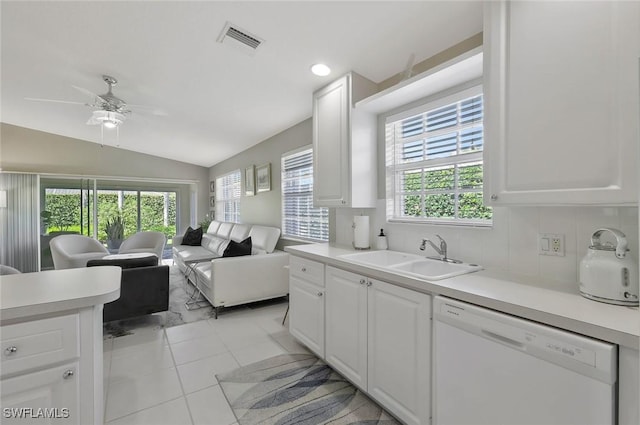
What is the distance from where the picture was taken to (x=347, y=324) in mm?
1935

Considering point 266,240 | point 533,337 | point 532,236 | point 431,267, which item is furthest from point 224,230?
point 533,337

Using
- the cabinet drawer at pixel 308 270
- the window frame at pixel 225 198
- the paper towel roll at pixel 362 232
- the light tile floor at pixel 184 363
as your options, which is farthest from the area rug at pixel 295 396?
the window frame at pixel 225 198

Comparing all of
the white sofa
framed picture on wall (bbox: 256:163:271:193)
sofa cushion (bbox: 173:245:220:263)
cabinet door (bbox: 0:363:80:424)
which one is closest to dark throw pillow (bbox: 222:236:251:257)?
the white sofa

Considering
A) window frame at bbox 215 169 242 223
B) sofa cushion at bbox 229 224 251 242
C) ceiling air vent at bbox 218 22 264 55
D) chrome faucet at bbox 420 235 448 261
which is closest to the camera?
chrome faucet at bbox 420 235 448 261

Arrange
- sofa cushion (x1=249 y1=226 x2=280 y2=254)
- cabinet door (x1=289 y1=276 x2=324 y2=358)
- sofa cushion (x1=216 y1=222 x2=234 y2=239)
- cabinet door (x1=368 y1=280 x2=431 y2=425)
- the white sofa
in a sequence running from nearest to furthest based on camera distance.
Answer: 1. cabinet door (x1=368 y1=280 x2=431 y2=425)
2. cabinet door (x1=289 y1=276 x2=324 y2=358)
3. the white sofa
4. sofa cushion (x1=249 y1=226 x2=280 y2=254)
5. sofa cushion (x1=216 y1=222 x2=234 y2=239)

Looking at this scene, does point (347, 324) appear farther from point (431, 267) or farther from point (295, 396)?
point (431, 267)

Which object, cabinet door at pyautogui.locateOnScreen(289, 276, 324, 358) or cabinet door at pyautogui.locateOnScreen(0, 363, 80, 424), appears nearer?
cabinet door at pyautogui.locateOnScreen(0, 363, 80, 424)

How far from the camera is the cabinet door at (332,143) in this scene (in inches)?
96.2

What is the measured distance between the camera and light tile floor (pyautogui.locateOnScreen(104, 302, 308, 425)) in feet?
5.79

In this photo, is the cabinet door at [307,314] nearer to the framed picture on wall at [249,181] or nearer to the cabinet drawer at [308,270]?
the cabinet drawer at [308,270]

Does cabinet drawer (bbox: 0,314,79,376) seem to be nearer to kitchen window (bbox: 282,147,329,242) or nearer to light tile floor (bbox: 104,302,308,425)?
light tile floor (bbox: 104,302,308,425)

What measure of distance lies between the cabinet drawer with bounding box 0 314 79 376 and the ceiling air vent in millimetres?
1990

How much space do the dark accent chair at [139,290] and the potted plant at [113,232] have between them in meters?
4.55

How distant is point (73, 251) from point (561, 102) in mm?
6381
